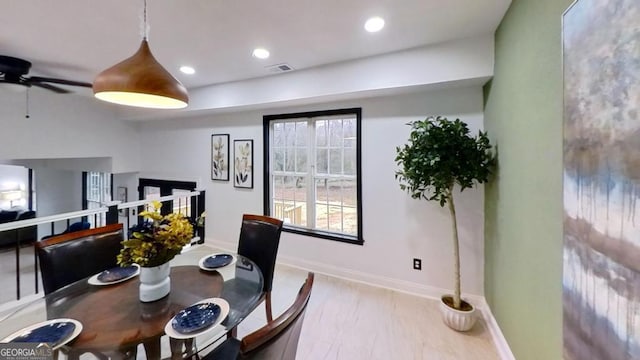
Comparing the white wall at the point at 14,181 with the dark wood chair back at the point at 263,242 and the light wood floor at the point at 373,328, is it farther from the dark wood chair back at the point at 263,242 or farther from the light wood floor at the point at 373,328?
the dark wood chair back at the point at 263,242

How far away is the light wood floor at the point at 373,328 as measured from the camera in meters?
2.15

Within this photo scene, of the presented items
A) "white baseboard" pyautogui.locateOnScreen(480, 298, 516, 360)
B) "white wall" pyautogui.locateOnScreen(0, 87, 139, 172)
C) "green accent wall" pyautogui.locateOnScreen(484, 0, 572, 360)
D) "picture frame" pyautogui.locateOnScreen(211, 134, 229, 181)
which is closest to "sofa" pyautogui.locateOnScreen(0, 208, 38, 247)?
"white wall" pyautogui.locateOnScreen(0, 87, 139, 172)

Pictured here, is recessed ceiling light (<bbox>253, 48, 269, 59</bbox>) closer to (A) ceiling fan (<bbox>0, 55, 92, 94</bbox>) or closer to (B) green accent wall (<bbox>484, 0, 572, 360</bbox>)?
(A) ceiling fan (<bbox>0, 55, 92, 94</bbox>)

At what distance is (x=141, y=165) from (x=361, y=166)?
16.1 ft

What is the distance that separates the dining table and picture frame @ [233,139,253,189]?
7.93 feet

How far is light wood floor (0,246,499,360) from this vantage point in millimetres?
2148

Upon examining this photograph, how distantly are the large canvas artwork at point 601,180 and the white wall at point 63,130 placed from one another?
5.95 meters

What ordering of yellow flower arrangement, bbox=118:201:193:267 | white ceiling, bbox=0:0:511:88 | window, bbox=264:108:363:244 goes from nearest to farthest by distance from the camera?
yellow flower arrangement, bbox=118:201:193:267
white ceiling, bbox=0:0:511:88
window, bbox=264:108:363:244

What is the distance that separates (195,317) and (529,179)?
80.4 inches

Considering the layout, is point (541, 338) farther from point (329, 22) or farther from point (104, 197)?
point (104, 197)

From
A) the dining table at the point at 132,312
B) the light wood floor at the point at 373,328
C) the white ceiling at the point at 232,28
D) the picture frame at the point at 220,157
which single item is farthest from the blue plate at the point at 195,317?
the picture frame at the point at 220,157

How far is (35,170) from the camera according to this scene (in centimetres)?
737

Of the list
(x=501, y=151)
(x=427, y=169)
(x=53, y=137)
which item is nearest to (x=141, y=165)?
(x=53, y=137)

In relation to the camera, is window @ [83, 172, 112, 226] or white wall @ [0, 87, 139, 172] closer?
white wall @ [0, 87, 139, 172]
